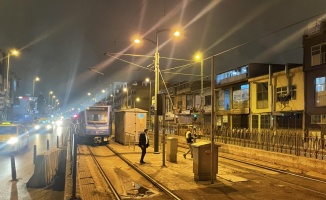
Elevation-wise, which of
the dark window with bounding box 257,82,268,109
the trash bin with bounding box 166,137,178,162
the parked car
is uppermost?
the dark window with bounding box 257,82,268,109

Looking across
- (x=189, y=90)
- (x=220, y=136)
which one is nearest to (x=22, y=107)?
(x=189, y=90)

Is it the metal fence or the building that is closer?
the metal fence

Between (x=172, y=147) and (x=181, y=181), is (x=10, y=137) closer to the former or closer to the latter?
(x=172, y=147)

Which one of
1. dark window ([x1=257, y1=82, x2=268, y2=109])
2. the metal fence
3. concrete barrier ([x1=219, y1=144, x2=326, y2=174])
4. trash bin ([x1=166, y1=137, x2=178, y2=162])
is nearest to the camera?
concrete barrier ([x1=219, y1=144, x2=326, y2=174])

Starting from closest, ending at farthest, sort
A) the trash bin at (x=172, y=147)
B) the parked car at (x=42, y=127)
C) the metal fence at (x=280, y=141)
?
the metal fence at (x=280, y=141) → the trash bin at (x=172, y=147) → the parked car at (x=42, y=127)

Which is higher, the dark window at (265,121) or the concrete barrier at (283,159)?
A: the dark window at (265,121)

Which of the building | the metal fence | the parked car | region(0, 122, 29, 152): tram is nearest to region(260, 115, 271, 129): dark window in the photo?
the building

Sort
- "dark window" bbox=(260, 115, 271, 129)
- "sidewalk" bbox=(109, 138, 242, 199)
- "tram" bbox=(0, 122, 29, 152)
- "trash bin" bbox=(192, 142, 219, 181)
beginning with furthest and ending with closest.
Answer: "dark window" bbox=(260, 115, 271, 129) < "tram" bbox=(0, 122, 29, 152) < "trash bin" bbox=(192, 142, 219, 181) < "sidewalk" bbox=(109, 138, 242, 199)

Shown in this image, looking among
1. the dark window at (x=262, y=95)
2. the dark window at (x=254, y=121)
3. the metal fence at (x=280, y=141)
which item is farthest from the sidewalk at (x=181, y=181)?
the dark window at (x=254, y=121)

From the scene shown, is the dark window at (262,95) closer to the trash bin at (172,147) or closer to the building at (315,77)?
the building at (315,77)

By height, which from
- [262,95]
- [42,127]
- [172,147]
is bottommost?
[42,127]

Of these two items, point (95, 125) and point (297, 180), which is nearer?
point (297, 180)

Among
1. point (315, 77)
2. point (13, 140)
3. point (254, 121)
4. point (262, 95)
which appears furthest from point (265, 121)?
point (13, 140)

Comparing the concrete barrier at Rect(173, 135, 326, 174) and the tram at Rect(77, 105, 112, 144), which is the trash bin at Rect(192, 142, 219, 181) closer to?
the concrete barrier at Rect(173, 135, 326, 174)
